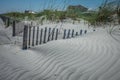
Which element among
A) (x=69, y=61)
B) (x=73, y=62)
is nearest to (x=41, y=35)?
(x=69, y=61)

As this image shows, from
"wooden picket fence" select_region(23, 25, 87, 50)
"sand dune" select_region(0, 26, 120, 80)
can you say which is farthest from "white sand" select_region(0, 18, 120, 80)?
"wooden picket fence" select_region(23, 25, 87, 50)

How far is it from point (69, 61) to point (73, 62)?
0.41 feet

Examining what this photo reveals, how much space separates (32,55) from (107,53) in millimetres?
2297

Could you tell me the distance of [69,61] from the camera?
3.91 meters

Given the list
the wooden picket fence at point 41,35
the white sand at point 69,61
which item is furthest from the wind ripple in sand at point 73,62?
the wooden picket fence at point 41,35

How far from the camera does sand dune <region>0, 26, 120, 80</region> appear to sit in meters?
3.32

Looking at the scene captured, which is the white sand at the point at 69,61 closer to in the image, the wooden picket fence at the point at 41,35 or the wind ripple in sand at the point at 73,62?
the wind ripple in sand at the point at 73,62

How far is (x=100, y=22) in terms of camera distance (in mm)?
8922

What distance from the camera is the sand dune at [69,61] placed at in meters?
3.32

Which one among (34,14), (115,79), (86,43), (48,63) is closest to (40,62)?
(48,63)

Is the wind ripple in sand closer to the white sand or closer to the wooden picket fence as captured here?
the white sand

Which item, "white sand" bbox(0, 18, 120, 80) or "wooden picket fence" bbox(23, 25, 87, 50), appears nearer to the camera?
"white sand" bbox(0, 18, 120, 80)

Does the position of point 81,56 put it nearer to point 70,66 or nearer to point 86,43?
point 70,66

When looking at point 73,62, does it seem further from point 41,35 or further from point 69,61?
point 41,35
